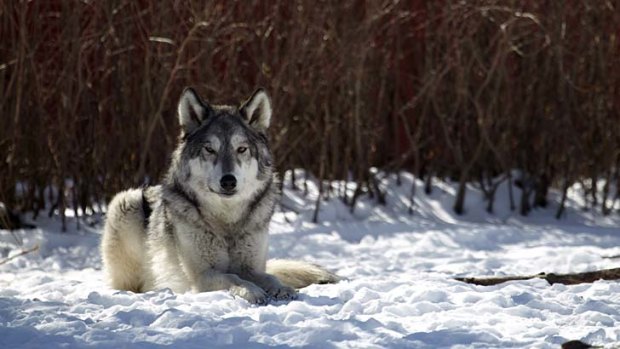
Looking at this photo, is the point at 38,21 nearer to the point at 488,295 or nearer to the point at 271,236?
the point at 271,236

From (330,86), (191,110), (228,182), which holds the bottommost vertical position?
(228,182)

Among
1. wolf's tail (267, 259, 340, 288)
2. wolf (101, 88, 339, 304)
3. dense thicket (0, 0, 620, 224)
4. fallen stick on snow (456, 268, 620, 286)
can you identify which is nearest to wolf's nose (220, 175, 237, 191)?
wolf (101, 88, 339, 304)

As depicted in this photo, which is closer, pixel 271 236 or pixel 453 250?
pixel 453 250

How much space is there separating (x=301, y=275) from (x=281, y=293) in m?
0.81

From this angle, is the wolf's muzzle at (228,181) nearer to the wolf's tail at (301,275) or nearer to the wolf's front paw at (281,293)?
the wolf's front paw at (281,293)

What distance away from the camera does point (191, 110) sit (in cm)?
652

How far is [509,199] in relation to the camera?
37.6 feet

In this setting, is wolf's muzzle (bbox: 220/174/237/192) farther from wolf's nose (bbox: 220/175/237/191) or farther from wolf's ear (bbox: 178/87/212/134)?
wolf's ear (bbox: 178/87/212/134)

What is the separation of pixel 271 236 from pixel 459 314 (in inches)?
177

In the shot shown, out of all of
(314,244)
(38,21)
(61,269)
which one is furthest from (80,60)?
(314,244)

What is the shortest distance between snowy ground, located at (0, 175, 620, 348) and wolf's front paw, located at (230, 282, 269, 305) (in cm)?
9

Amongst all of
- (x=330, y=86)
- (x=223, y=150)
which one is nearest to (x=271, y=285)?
(x=223, y=150)

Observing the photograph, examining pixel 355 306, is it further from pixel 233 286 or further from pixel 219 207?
pixel 219 207

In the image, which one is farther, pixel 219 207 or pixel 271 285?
pixel 219 207
